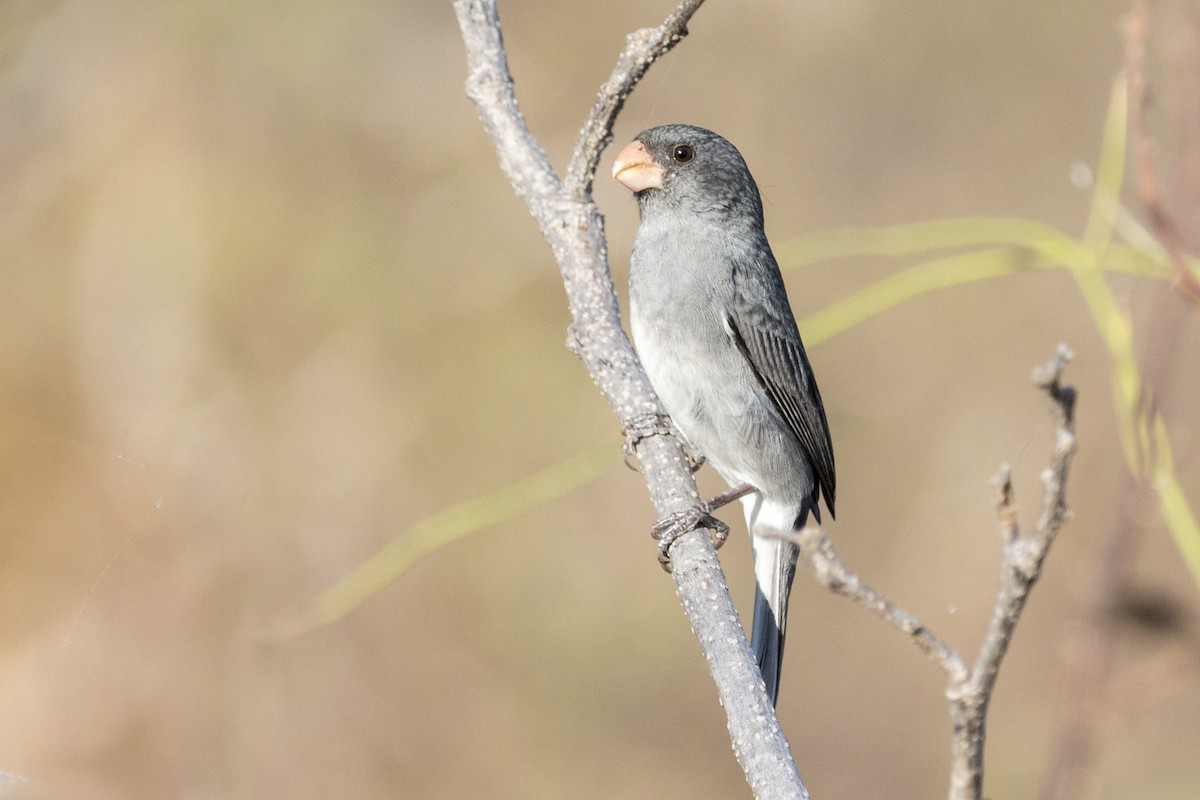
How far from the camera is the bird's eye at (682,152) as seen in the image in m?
3.67

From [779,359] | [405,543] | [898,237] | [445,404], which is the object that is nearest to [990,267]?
[779,359]

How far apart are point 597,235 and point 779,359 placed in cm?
86

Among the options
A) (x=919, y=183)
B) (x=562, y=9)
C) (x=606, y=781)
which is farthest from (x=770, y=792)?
(x=562, y=9)

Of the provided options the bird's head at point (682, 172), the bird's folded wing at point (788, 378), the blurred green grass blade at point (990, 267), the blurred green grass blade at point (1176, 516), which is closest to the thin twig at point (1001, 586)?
the blurred green grass blade at point (1176, 516)

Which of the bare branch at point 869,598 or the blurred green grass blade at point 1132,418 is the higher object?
the blurred green grass blade at point 1132,418

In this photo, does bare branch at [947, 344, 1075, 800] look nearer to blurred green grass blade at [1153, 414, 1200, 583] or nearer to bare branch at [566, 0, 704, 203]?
blurred green grass blade at [1153, 414, 1200, 583]

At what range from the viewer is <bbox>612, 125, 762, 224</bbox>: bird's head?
3.65 m

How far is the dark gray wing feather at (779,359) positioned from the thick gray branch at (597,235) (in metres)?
0.61

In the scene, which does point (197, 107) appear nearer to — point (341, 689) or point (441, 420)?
point (441, 420)

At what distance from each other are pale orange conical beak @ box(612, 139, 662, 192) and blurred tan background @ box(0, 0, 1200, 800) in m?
2.07

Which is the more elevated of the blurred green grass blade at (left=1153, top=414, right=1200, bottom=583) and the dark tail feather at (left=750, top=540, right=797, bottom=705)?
the dark tail feather at (left=750, top=540, right=797, bottom=705)

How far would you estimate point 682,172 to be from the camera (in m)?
3.67

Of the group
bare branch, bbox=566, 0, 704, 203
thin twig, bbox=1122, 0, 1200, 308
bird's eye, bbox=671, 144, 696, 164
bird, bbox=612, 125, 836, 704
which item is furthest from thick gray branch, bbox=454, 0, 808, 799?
thin twig, bbox=1122, 0, 1200, 308

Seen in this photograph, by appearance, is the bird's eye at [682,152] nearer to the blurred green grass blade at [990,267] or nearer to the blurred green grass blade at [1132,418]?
the blurred green grass blade at [990,267]
